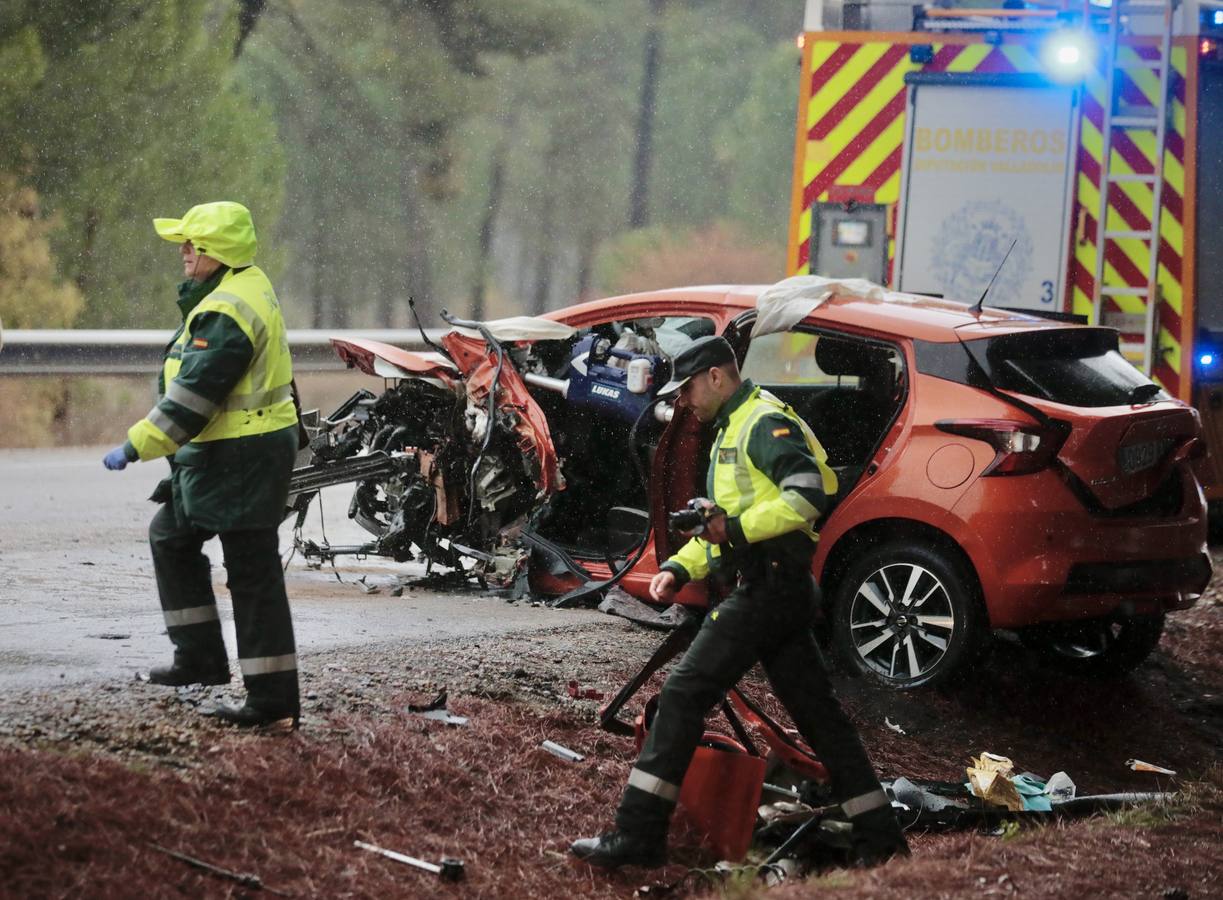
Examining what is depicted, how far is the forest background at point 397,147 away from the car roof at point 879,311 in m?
11.7

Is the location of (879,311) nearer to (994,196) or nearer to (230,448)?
(994,196)

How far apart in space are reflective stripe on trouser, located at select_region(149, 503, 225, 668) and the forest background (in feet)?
43.2

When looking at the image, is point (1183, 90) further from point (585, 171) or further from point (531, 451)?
point (585, 171)

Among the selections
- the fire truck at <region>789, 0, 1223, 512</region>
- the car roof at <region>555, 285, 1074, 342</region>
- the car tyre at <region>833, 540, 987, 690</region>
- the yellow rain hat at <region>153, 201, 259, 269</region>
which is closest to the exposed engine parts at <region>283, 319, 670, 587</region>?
the car roof at <region>555, 285, 1074, 342</region>

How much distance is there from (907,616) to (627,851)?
7.78 ft

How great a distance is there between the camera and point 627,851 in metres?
A: 5.02

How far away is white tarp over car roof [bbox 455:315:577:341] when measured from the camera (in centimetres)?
822

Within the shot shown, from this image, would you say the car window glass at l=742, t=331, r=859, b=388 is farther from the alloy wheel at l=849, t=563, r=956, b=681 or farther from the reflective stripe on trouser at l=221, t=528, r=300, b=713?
the reflective stripe on trouser at l=221, t=528, r=300, b=713

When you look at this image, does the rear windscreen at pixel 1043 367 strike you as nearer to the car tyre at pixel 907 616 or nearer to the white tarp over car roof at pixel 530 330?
the car tyre at pixel 907 616

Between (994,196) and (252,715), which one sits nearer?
(252,715)

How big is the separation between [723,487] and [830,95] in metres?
5.46

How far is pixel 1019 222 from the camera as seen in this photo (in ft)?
31.7

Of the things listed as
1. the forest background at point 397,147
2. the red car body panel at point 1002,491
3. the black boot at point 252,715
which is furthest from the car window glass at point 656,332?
the forest background at point 397,147

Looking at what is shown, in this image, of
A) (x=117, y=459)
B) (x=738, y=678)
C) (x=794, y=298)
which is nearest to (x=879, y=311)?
(x=794, y=298)
